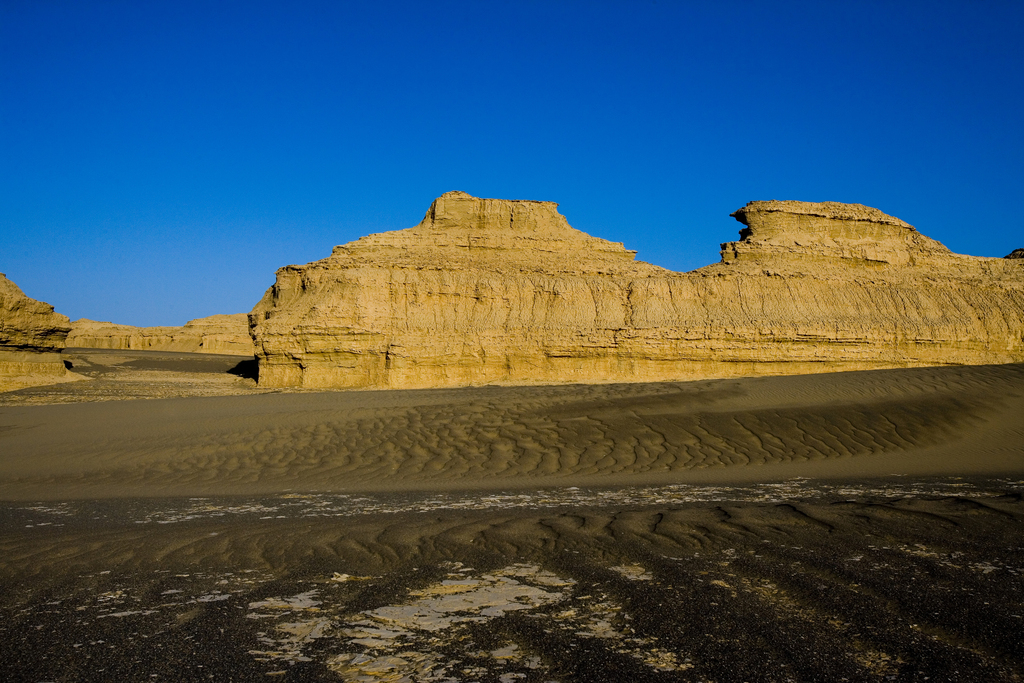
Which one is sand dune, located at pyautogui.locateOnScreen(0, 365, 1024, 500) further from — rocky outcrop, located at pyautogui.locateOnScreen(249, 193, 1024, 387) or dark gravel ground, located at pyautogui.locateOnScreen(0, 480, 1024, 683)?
rocky outcrop, located at pyautogui.locateOnScreen(249, 193, 1024, 387)

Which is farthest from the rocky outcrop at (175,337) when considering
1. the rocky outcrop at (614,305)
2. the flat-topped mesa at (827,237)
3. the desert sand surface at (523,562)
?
the desert sand surface at (523,562)

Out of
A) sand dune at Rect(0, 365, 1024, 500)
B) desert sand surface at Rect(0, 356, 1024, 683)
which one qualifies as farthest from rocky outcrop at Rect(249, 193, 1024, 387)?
desert sand surface at Rect(0, 356, 1024, 683)

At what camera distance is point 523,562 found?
160 inches

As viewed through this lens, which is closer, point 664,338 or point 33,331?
point 33,331

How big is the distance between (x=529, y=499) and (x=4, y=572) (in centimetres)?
436

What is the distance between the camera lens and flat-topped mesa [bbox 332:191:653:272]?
31453mm

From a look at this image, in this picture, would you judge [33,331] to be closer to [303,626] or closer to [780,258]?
[303,626]

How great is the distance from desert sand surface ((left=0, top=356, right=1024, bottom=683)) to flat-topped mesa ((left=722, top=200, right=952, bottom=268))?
900 inches

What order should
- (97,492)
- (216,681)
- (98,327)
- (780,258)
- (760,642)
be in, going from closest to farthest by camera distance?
(216,681) → (760,642) → (97,492) → (780,258) → (98,327)

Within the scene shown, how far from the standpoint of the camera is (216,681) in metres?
2.55

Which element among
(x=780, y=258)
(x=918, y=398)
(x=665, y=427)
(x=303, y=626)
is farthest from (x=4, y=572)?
(x=780, y=258)

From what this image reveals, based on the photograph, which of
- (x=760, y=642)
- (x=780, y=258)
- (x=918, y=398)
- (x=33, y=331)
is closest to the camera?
(x=760, y=642)

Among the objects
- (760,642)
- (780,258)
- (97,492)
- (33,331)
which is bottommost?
(97,492)

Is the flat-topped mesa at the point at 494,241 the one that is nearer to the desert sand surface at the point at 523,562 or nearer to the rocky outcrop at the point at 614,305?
the rocky outcrop at the point at 614,305
